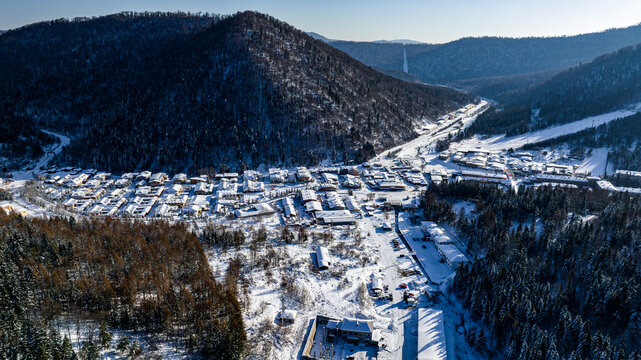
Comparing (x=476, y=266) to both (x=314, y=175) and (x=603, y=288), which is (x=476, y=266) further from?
(x=314, y=175)

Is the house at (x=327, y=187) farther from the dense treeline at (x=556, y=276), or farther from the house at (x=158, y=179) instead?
the house at (x=158, y=179)

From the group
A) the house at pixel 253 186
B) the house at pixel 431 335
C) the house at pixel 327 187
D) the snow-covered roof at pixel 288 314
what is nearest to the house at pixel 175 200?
the house at pixel 253 186

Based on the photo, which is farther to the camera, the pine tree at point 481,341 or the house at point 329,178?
the house at point 329,178

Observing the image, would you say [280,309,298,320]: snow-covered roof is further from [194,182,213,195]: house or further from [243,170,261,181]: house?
[243,170,261,181]: house

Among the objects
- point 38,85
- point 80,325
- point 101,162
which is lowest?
point 80,325

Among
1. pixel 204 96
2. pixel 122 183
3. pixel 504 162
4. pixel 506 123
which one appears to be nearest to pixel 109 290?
pixel 122 183

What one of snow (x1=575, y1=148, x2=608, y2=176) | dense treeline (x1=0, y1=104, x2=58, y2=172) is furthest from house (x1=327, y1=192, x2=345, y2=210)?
dense treeline (x1=0, y1=104, x2=58, y2=172)

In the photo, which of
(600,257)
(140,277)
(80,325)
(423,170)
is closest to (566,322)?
(600,257)
